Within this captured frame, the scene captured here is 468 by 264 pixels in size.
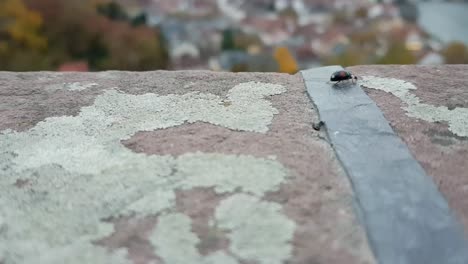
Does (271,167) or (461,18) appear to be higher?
(271,167)

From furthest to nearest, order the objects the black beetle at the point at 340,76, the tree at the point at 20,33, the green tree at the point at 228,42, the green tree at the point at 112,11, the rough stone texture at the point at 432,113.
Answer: the green tree at the point at 228,42 < the green tree at the point at 112,11 < the tree at the point at 20,33 < the black beetle at the point at 340,76 < the rough stone texture at the point at 432,113

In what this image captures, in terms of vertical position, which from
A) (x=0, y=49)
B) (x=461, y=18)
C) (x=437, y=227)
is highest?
(x=437, y=227)

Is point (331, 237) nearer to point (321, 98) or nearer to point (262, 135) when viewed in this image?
point (262, 135)

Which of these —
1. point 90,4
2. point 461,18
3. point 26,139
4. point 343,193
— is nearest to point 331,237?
point 343,193

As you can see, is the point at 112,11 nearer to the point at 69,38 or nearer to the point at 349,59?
the point at 69,38

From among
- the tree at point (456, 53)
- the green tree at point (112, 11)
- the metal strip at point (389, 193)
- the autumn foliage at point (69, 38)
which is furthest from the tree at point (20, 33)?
the metal strip at point (389, 193)

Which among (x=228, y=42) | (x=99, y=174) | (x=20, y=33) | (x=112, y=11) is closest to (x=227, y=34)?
(x=228, y=42)

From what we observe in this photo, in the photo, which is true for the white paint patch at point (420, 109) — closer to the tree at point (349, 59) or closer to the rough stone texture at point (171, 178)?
the rough stone texture at point (171, 178)
